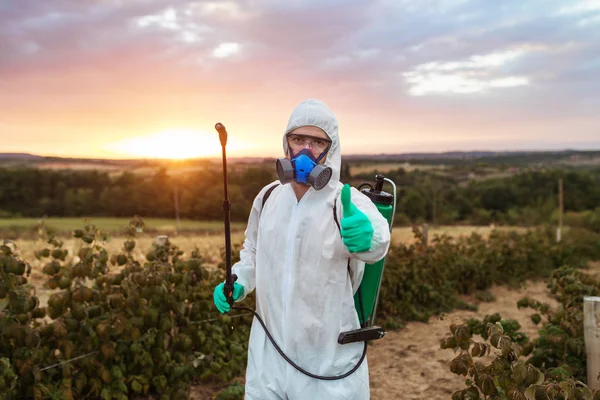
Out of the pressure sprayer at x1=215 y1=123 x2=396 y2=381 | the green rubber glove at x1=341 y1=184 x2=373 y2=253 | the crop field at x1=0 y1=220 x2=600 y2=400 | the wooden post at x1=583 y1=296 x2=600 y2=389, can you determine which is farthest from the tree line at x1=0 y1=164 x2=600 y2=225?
the green rubber glove at x1=341 y1=184 x2=373 y2=253

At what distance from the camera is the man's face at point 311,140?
2117 millimetres

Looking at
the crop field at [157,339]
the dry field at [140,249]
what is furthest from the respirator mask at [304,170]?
the dry field at [140,249]

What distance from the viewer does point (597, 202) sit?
4556cm

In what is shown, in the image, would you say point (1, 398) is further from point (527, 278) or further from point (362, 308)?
point (527, 278)

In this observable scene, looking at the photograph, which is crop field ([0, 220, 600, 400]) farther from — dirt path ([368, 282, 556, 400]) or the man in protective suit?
the man in protective suit

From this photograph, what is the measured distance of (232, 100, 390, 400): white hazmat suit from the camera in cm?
204

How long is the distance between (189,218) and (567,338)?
34.0 metres

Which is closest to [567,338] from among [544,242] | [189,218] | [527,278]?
[527,278]

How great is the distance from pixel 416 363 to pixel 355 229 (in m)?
4.06

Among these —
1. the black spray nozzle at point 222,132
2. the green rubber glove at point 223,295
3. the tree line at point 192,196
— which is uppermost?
the black spray nozzle at point 222,132

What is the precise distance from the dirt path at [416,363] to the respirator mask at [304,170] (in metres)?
2.19

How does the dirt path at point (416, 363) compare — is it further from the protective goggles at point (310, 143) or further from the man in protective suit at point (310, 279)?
the protective goggles at point (310, 143)

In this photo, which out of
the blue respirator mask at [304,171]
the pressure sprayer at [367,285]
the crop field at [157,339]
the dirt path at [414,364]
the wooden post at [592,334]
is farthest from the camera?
the dirt path at [414,364]

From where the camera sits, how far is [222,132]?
6.78 feet
